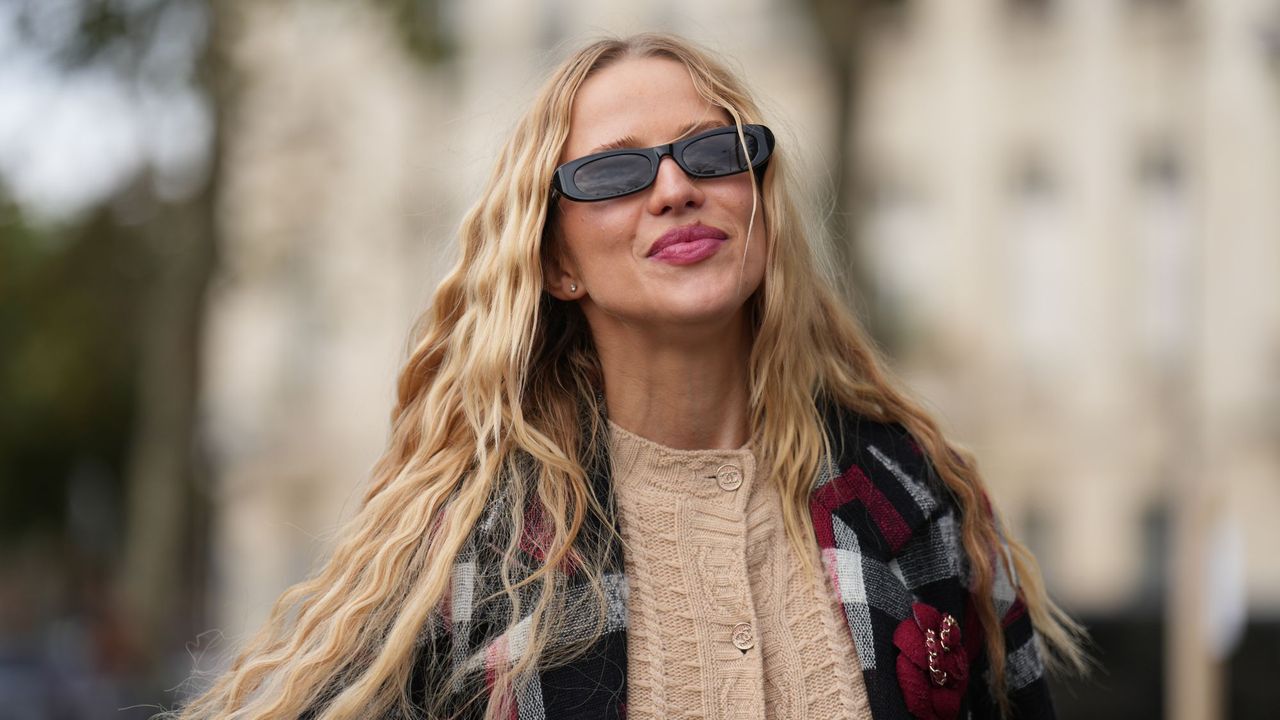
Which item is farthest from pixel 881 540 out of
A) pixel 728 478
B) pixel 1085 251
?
pixel 1085 251

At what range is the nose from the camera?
2592 millimetres

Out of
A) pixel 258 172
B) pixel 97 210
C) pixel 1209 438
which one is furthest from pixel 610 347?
pixel 1209 438

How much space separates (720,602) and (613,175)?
75cm

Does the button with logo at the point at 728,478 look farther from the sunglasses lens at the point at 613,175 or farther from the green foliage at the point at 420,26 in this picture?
the green foliage at the point at 420,26

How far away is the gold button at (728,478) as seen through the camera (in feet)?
8.89

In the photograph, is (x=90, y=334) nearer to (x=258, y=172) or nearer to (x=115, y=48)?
(x=258, y=172)

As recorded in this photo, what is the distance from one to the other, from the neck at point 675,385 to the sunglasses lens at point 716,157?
278 millimetres

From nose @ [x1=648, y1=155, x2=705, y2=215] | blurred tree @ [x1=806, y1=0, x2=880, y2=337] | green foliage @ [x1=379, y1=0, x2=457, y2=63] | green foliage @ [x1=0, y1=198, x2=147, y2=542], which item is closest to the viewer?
nose @ [x1=648, y1=155, x2=705, y2=215]

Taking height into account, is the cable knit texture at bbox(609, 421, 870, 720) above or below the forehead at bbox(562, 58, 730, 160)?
below

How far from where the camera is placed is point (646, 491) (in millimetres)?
2688

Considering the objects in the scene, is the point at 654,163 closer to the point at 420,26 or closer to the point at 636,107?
the point at 636,107

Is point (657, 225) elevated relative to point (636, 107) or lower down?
lower down

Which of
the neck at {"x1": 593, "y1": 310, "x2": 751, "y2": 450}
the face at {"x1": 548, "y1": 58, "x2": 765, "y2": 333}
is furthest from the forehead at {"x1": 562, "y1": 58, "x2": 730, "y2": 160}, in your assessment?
the neck at {"x1": 593, "y1": 310, "x2": 751, "y2": 450}

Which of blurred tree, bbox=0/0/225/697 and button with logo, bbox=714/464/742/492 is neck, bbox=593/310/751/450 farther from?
blurred tree, bbox=0/0/225/697
